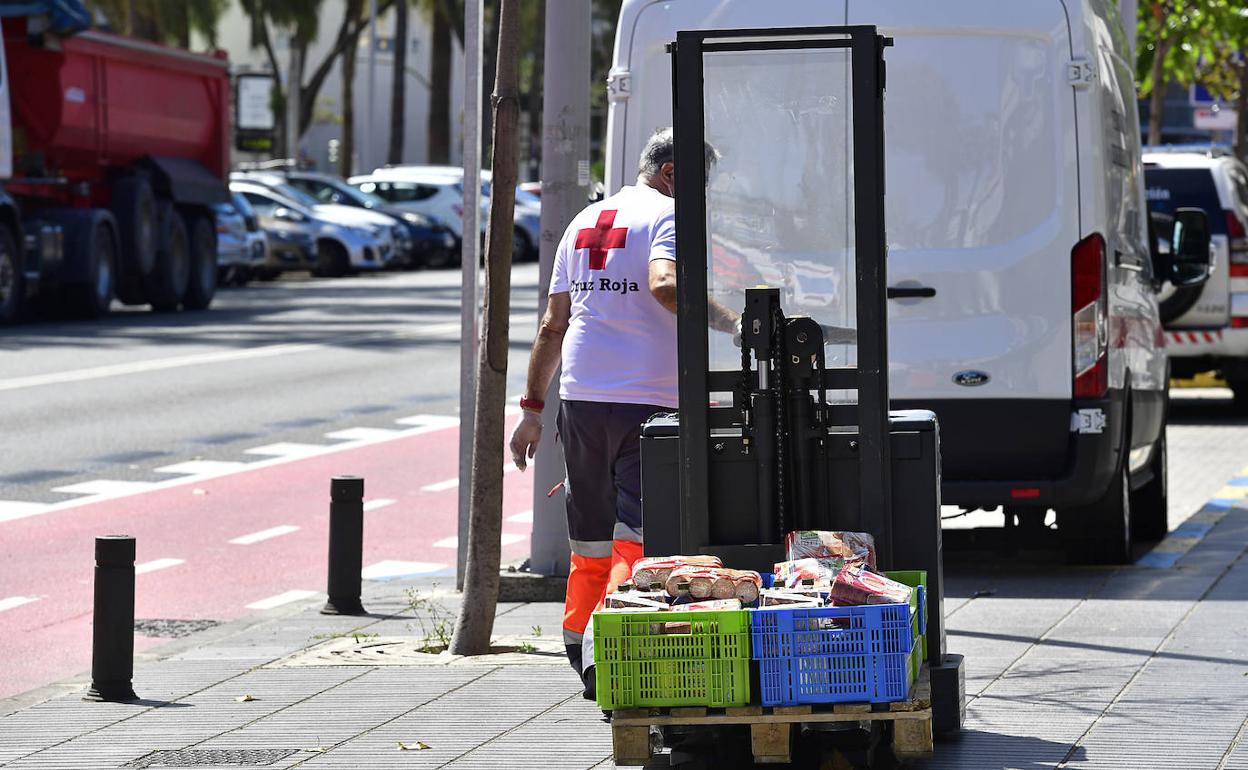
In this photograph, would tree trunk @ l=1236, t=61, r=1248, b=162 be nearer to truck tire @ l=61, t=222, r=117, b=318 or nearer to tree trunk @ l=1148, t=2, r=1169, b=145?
tree trunk @ l=1148, t=2, r=1169, b=145

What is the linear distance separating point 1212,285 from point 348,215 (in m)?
23.1

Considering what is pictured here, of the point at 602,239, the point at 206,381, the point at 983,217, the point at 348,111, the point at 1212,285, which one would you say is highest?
the point at 348,111

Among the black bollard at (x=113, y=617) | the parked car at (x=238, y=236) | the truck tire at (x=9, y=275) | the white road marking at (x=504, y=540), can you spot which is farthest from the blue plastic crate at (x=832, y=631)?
the parked car at (x=238, y=236)

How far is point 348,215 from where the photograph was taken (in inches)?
1497

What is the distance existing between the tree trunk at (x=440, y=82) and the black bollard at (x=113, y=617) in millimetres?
47771

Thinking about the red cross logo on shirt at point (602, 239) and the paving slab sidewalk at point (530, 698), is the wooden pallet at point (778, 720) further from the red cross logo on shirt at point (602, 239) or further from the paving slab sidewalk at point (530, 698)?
the red cross logo on shirt at point (602, 239)

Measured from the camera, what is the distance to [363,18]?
202 ft

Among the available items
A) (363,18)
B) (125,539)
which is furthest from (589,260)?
(363,18)

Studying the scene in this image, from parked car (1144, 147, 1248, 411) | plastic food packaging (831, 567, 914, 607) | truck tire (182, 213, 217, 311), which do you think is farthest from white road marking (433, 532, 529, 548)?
truck tire (182, 213, 217, 311)

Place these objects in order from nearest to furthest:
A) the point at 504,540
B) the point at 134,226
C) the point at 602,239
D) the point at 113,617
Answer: the point at 602,239
the point at 113,617
the point at 504,540
the point at 134,226

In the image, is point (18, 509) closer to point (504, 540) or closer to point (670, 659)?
point (504, 540)

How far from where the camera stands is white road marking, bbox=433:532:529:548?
1129 centimetres

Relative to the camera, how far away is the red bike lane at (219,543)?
9.02m

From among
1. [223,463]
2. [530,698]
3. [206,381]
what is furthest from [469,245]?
[206,381]
